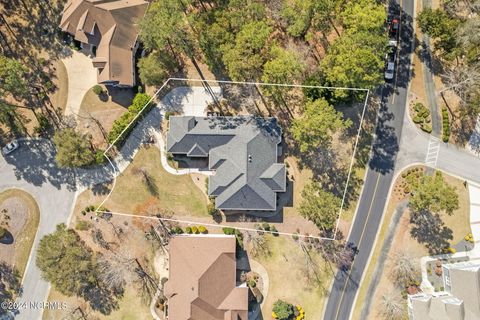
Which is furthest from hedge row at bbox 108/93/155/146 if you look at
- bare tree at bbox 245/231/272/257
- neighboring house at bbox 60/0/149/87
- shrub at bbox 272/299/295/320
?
shrub at bbox 272/299/295/320

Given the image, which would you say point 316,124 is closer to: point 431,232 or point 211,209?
point 211,209

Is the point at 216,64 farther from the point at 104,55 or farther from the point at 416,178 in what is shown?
the point at 416,178

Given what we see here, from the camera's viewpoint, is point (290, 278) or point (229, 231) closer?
point (229, 231)

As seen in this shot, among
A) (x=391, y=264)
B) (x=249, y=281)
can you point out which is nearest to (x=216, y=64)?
(x=249, y=281)

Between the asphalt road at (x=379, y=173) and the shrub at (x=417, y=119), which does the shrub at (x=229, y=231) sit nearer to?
the asphalt road at (x=379, y=173)

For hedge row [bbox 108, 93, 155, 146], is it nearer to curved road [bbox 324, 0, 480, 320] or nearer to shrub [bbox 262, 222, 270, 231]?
shrub [bbox 262, 222, 270, 231]

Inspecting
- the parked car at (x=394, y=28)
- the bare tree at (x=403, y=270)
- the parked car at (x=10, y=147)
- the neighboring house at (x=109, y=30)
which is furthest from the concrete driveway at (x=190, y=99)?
the bare tree at (x=403, y=270)

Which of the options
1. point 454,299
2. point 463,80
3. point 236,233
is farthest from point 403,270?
point 463,80
